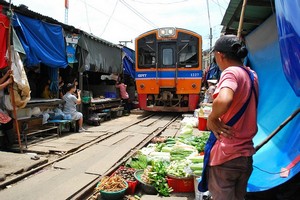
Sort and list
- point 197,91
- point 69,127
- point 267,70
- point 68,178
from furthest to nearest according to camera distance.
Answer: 1. point 197,91
2. point 69,127
3. point 267,70
4. point 68,178

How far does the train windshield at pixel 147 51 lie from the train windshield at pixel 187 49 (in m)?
1.19

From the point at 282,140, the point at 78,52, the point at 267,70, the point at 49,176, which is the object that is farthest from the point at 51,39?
the point at 282,140

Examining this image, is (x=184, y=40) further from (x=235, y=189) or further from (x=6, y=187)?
(x=235, y=189)

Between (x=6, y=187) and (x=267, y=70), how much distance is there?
16.3ft

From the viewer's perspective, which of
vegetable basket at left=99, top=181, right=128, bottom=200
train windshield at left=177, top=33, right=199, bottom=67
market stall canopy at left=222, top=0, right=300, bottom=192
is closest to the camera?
market stall canopy at left=222, top=0, right=300, bottom=192

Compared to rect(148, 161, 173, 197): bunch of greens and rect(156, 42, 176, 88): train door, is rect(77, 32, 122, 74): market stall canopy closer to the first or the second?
rect(156, 42, 176, 88): train door

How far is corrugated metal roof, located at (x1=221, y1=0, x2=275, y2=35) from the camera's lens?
5.18m

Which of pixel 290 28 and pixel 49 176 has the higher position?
pixel 290 28

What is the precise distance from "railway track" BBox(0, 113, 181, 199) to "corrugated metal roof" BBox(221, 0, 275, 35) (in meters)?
3.71

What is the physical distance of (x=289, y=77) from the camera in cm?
253

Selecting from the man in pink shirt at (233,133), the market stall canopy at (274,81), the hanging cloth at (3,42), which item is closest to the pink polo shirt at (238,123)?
the man in pink shirt at (233,133)

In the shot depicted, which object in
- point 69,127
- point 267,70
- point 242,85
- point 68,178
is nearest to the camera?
point 242,85

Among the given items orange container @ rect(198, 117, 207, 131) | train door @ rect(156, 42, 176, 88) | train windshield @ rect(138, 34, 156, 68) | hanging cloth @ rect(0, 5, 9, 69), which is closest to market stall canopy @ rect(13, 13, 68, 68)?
hanging cloth @ rect(0, 5, 9, 69)

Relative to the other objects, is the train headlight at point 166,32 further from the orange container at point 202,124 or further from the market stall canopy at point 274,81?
the market stall canopy at point 274,81
